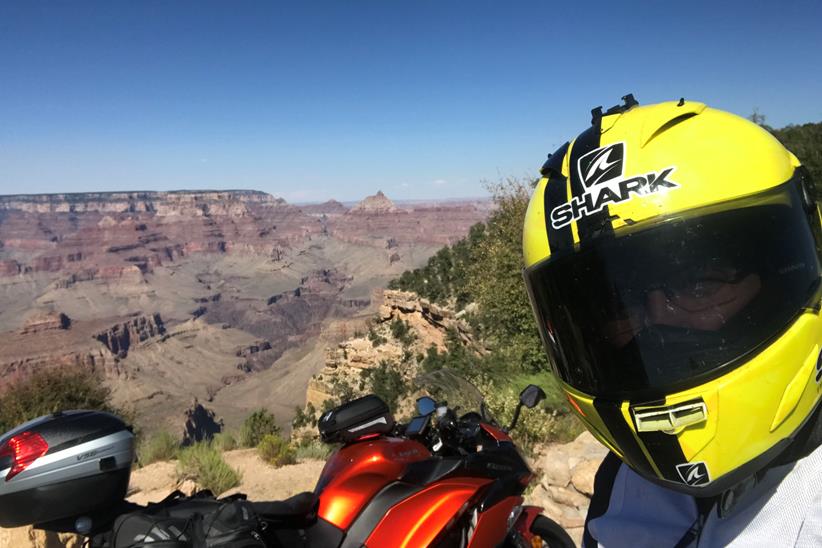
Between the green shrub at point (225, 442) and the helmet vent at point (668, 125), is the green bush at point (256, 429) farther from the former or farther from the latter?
the helmet vent at point (668, 125)

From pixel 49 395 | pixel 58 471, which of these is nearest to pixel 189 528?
pixel 58 471

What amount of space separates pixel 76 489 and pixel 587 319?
2.23m

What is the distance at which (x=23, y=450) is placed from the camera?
209 cm

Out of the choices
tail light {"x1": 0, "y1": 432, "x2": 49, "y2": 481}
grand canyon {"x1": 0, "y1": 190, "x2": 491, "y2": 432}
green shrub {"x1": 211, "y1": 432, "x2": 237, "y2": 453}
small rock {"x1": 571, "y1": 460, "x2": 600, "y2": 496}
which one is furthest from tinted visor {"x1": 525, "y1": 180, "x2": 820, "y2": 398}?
grand canyon {"x1": 0, "y1": 190, "x2": 491, "y2": 432}

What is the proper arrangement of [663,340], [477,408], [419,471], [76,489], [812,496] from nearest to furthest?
1. [812,496]
2. [663,340]
3. [76,489]
4. [419,471]
5. [477,408]

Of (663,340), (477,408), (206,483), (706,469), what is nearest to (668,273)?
(663,340)

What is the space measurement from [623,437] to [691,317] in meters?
0.37

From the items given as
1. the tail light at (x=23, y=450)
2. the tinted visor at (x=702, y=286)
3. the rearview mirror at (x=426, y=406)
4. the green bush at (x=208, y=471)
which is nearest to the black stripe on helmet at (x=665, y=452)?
the tinted visor at (x=702, y=286)

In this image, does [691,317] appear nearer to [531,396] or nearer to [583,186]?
[583,186]

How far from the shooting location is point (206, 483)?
6395mm

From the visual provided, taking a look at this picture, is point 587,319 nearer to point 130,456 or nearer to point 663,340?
point 663,340

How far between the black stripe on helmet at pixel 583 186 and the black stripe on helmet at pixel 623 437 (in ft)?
1.54

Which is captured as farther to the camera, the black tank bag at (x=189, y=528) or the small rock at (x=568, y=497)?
the small rock at (x=568, y=497)

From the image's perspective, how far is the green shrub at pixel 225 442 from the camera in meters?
8.53
